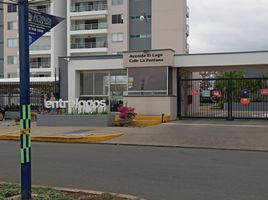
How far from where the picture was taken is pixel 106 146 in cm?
1598

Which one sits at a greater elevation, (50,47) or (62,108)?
(50,47)

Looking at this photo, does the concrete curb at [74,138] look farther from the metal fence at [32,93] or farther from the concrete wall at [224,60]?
the metal fence at [32,93]

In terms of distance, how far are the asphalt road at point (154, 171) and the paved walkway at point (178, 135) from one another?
1396mm

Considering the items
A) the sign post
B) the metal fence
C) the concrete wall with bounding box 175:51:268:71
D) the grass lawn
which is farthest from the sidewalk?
the sign post

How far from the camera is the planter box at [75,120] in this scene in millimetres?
22078

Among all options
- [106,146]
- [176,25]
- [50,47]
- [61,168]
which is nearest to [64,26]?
[50,47]

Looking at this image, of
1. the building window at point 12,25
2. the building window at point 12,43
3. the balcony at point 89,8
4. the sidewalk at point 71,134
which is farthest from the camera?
the building window at point 12,25

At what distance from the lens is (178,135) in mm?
17953

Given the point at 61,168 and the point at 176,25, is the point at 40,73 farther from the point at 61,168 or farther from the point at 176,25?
the point at 61,168

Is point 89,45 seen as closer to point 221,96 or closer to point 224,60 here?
point 221,96

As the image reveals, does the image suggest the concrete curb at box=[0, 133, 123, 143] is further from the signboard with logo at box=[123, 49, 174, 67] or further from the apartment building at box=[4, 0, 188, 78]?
the apartment building at box=[4, 0, 188, 78]

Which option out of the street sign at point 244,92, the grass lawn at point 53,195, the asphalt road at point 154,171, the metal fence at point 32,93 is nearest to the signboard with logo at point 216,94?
the street sign at point 244,92

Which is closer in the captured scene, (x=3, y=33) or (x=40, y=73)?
(x=40, y=73)

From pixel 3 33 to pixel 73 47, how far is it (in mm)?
15658
